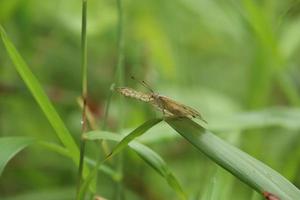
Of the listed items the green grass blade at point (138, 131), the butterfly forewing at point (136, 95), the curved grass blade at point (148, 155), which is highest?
the butterfly forewing at point (136, 95)

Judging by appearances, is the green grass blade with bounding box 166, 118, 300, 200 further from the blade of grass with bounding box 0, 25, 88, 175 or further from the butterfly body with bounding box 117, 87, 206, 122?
the blade of grass with bounding box 0, 25, 88, 175

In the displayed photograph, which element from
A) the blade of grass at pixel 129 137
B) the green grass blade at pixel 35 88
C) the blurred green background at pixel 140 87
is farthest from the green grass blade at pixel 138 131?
the blurred green background at pixel 140 87

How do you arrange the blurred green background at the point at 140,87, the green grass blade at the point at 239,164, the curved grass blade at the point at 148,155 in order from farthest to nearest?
1. the blurred green background at the point at 140,87
2. the curved grass blade at the point at 148,155
3. the green grass blade at the point at 239,164

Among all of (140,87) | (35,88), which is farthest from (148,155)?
(140,87)

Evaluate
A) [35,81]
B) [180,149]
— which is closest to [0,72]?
[180,149]

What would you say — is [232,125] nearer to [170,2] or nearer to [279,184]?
[279,184]

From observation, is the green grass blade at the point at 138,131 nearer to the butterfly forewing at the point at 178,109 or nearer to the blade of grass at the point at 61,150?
the butterfly forewing at the point at 178,109
